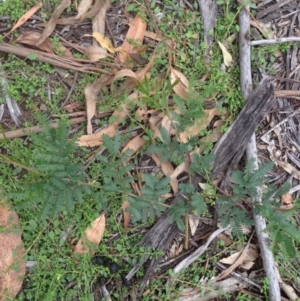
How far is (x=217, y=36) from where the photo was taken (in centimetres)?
317

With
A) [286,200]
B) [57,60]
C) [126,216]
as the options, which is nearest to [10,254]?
[126,216]

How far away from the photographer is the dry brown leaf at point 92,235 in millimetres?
3029

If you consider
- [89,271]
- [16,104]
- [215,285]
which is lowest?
[215,285]

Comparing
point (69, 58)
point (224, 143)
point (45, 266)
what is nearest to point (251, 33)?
point (224, 143)

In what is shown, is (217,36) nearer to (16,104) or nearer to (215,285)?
(16,104)

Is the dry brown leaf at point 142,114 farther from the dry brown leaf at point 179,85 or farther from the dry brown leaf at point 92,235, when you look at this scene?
the dry brown leaf at point 92,235

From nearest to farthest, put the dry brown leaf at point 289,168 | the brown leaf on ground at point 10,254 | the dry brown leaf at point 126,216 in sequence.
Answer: the brown leaf on ground at point 10,254 < the dry brown leaf at point 126,216 < the dry brown leaf at point 289,168

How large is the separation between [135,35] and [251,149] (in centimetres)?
110

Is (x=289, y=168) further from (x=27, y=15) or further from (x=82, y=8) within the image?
(x=27, y=15)

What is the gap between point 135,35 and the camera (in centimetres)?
313

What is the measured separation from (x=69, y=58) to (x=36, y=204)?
3.29ft

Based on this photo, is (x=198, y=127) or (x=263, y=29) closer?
(x=198, y=127)

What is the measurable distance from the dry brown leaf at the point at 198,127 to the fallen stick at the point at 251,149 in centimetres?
25

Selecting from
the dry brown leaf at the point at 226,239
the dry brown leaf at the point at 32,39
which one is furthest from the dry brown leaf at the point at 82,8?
the dry brown leaf at the point at 226,239
